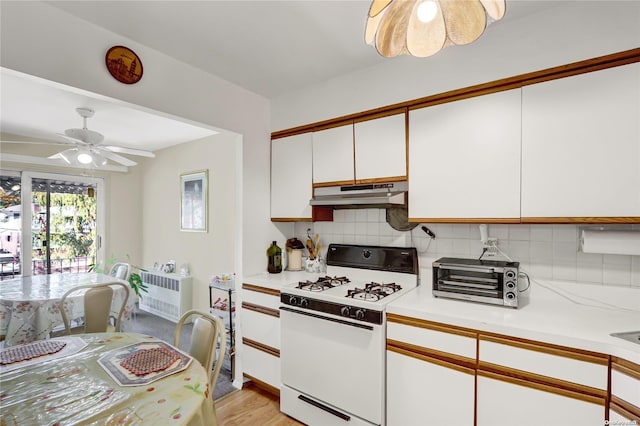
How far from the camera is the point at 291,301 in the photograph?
81.4 inches

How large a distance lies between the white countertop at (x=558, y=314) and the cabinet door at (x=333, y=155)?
1.02m

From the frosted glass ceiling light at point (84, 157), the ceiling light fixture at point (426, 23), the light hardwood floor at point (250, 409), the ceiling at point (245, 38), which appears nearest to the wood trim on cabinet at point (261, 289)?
the light hardwood floor at point (250, 409)

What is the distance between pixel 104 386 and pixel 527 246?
2.29 m

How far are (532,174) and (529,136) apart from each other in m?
0.20

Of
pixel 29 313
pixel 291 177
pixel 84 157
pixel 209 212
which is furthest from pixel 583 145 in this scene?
pixel 29 313

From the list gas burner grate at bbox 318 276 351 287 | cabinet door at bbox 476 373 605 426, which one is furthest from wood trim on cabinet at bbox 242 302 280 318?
cabinet door at bbox 476 373 605 426

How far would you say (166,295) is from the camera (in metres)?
4.28

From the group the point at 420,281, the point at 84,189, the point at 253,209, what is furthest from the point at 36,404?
the point at 84,189

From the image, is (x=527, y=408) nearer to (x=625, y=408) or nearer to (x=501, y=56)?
(x=625, y=408)

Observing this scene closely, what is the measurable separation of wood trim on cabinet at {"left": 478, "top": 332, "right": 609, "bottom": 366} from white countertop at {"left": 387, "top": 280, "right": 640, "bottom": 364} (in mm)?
22

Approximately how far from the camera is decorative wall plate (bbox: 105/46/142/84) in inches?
68.5

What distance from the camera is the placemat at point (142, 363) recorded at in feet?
4.10

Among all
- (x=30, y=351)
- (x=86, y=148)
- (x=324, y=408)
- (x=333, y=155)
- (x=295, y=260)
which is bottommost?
(x=324, y=408)

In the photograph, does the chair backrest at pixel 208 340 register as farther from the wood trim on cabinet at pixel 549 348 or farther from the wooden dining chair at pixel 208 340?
the wood trim on cabinet at pixel 549 348
